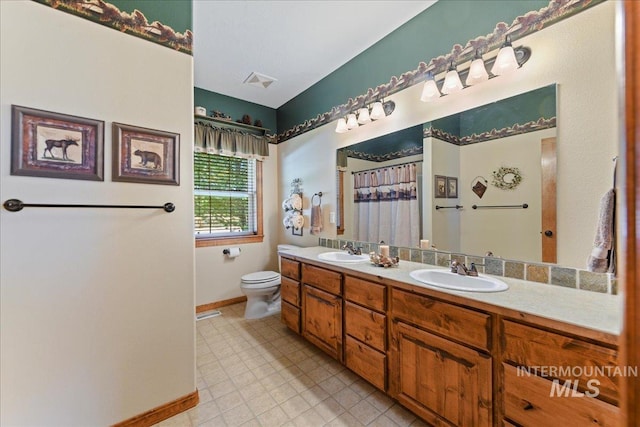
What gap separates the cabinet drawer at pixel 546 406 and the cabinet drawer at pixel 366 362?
660 millimetres

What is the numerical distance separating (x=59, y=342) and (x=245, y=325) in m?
1.65

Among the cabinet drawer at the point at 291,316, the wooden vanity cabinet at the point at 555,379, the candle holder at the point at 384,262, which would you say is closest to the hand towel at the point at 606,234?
the wooden vanity cabinet at the point at 555,379

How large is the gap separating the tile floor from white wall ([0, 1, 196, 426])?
277 mm

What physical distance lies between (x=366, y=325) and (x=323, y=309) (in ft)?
1.47

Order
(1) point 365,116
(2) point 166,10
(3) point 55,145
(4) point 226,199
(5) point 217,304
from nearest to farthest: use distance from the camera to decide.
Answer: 1. (3) point 55,145
2. (2) point 166,10
3. (1) point 365,116
4. (5) point 217,304
5. (4) point 226,199

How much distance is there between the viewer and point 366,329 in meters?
1.67

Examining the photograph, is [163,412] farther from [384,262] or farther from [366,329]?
[384,262]

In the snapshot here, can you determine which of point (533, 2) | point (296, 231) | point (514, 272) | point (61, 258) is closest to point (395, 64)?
point (533, 2)

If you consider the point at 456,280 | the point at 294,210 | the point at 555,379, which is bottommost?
the point at 555,379

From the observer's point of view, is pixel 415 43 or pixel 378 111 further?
pixel 378 111

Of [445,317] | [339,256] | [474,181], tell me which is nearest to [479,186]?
[474,181]

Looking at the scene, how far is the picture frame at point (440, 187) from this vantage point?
1883mm

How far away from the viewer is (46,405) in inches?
47.9

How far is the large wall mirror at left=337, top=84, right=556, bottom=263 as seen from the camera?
144cm
